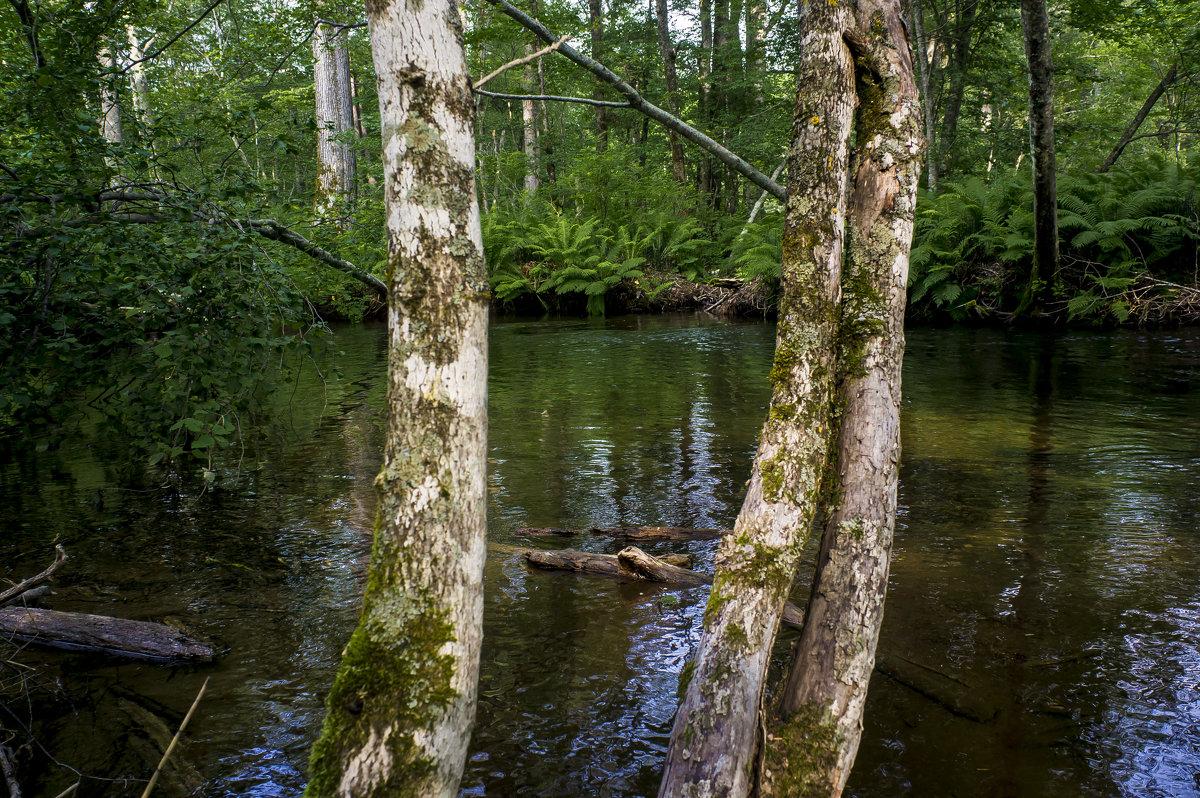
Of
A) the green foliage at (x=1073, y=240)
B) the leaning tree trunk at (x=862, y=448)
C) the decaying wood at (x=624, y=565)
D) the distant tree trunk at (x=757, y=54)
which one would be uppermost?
the distant tree trunk at (x=757, y=54)

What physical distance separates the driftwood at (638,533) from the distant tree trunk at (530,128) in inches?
727

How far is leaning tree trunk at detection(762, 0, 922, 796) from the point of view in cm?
213

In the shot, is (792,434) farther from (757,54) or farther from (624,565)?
(757,54)

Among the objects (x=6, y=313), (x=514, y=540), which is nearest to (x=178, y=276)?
(x=6, y=313)

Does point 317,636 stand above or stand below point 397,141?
below

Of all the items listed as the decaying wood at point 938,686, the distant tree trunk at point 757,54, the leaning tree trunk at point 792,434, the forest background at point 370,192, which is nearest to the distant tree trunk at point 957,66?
the forest background at point 370,192

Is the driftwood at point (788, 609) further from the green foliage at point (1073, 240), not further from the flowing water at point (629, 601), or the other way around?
the green foliage at point (1073, 240)

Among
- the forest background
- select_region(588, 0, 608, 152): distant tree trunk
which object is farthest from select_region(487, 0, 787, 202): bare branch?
select_region(588, 0, 608, 152): distant tree trunk

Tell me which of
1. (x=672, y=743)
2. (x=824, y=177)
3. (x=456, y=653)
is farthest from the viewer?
(x=824, y=177)

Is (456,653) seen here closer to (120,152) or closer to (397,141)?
(397,141)

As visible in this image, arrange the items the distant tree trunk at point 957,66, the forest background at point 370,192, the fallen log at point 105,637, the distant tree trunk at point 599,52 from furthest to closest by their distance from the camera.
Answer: the distant tree trunk at point 599,52 → the distant tree trunk at point 957,66 → the forest background at point 370,192 → the fallen log at point 105,637

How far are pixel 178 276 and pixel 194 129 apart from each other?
1.47 m

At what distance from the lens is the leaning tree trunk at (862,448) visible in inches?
83.8

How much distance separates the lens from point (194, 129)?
4926 millimetres
